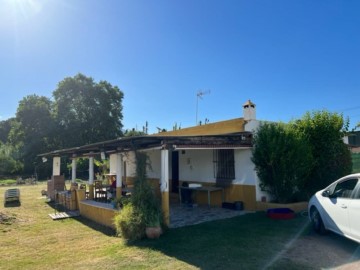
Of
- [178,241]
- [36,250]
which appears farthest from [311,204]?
[36,250]

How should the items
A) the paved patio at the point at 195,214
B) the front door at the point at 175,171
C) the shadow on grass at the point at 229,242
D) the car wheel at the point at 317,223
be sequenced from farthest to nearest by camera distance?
the front door at the point at 175,171 → the paved patio at the point at 195,214 → the car wheel at the point at 317,223 → the shadow on grass at the point at 229,242

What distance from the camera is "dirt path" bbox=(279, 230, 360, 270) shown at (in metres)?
5.41

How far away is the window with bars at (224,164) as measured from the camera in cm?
1186

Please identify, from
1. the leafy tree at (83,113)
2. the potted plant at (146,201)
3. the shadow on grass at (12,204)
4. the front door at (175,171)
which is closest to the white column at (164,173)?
the potted plant at (146,201)

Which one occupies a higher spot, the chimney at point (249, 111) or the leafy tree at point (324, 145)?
the chimney at point (249, 111)

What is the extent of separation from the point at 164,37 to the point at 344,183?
8.48m

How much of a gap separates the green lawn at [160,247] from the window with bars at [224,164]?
7.56 ft

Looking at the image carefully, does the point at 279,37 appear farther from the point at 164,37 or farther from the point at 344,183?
the point at 344,183

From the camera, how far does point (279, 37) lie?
1262 cm

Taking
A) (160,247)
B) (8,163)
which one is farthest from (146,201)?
(8,163)

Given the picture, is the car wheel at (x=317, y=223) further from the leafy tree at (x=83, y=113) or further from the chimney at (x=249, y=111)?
the leafy tree at (x=83, y=113)

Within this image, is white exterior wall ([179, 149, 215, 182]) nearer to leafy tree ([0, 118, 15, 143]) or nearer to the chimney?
the chimney

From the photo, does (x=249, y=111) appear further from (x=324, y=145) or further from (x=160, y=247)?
(x=160, y=247)

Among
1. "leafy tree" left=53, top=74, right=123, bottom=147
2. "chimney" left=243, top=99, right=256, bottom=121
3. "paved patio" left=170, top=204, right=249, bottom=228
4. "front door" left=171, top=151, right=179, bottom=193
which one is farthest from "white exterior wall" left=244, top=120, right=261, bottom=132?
"leafy tree" left=53, top=74, right=123, bottom=147
